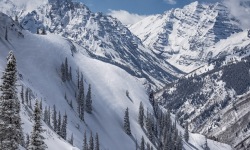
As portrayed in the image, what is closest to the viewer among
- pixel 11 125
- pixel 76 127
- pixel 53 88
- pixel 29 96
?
pixel 11 125

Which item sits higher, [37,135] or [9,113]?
[9,113]

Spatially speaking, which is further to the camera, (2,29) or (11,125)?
(2,29)

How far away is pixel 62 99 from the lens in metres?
188

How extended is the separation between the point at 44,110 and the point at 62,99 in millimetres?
31895

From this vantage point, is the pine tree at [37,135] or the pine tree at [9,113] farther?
the pine tree at [37,135]

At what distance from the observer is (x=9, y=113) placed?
95.0ft

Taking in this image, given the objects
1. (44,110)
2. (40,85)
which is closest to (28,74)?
(40,85)

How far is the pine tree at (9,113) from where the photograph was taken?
94.5 ft

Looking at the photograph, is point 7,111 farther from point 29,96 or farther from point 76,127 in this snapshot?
point 76,127

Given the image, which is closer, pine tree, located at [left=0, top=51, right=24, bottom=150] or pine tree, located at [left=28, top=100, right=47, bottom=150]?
pine tree, located at [left=0, top=51, right=24, bottom=150]

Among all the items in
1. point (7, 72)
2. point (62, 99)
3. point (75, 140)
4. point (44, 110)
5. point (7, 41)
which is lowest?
point (7, 72)

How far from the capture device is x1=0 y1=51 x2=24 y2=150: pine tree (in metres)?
28.8

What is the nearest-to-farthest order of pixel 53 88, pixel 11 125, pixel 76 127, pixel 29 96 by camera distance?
pixel 11 125 < pixel 29 96 < pixel 76 127 < pixel 53 88

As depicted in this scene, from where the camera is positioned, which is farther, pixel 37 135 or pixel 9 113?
pixel 37 135
